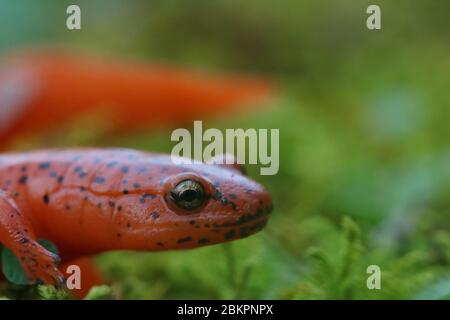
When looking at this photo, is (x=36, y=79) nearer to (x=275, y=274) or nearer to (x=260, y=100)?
(x=260, y=100)

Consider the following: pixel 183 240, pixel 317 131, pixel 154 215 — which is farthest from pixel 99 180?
pixel 317 131

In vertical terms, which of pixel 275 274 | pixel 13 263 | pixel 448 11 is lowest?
pixel 275 274

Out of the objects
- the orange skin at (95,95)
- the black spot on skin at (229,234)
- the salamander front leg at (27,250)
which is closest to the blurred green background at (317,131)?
the orange skin at (95,95)

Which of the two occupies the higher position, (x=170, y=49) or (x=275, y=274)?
(x=170, y=49)

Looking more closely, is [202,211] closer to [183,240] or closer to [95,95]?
[183,240]
